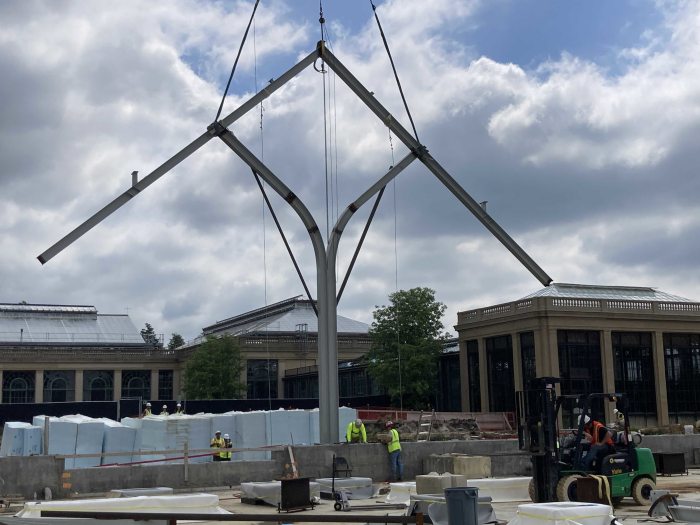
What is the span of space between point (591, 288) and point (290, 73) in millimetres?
46675

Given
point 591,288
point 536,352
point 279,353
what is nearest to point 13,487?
point 536,352

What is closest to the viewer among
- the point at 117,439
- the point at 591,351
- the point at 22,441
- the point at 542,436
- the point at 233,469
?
the point at 542,436

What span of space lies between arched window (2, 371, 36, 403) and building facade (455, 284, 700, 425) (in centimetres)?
4362

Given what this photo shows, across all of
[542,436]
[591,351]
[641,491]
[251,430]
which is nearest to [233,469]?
[251,430]

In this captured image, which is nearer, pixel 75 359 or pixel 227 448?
pixel 227 448

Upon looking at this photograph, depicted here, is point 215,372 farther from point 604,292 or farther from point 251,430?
point 251,430

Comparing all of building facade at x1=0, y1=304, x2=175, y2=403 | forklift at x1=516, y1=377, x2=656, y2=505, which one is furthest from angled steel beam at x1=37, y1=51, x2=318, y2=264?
building facade at x1=0, y1=304, x2=175, y2=403

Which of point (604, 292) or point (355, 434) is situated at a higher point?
point (604, 292)

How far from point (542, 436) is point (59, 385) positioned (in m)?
76.3

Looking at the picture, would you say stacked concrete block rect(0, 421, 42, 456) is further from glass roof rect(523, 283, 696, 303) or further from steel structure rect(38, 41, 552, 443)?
glass roof rect(523, 283, 696, 303)

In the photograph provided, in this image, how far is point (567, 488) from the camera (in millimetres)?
18719

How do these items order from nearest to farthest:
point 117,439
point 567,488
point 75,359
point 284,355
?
point 567,488, point 117,439, point 284,355, point 75,359

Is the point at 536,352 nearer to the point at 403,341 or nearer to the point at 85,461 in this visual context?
the point at 403,341

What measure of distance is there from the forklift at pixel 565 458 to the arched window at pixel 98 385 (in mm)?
74971
